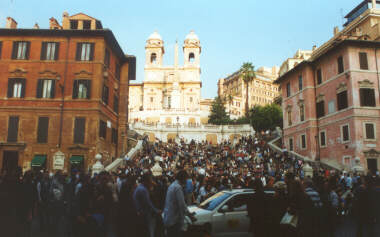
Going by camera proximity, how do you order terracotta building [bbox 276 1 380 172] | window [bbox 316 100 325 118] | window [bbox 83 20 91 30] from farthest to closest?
1. window [bbox 316 100 325 118]
2. window [bbox 83 20 91 30]
3. terracotta building [bbox 276 1 380 172]

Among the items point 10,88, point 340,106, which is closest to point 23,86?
point 10,88

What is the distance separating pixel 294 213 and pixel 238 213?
278 cm

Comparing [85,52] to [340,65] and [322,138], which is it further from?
[322,138]

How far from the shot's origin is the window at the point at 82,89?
2717 cm

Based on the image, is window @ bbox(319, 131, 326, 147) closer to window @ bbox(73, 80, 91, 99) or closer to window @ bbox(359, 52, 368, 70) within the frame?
window @ bbox(359, 52, 368, 70)

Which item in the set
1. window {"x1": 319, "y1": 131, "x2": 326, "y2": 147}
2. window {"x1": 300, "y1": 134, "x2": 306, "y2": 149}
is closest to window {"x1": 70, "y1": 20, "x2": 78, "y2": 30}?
window {"x1": 300, "y1": 134, "x2": 306, "y2": 149}

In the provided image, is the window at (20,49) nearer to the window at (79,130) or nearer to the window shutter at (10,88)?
the window shutter at (10,88)

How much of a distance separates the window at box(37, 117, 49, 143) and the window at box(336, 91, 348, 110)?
24.7 meters

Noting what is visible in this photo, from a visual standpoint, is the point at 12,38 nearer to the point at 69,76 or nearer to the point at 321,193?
the point at 69,76

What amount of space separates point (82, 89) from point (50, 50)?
4.46m

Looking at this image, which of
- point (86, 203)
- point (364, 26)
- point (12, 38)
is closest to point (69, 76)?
point (12, 38)

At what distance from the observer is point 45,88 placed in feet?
89.9

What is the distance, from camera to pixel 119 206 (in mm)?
6664

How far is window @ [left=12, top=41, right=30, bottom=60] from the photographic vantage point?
28.0 m
